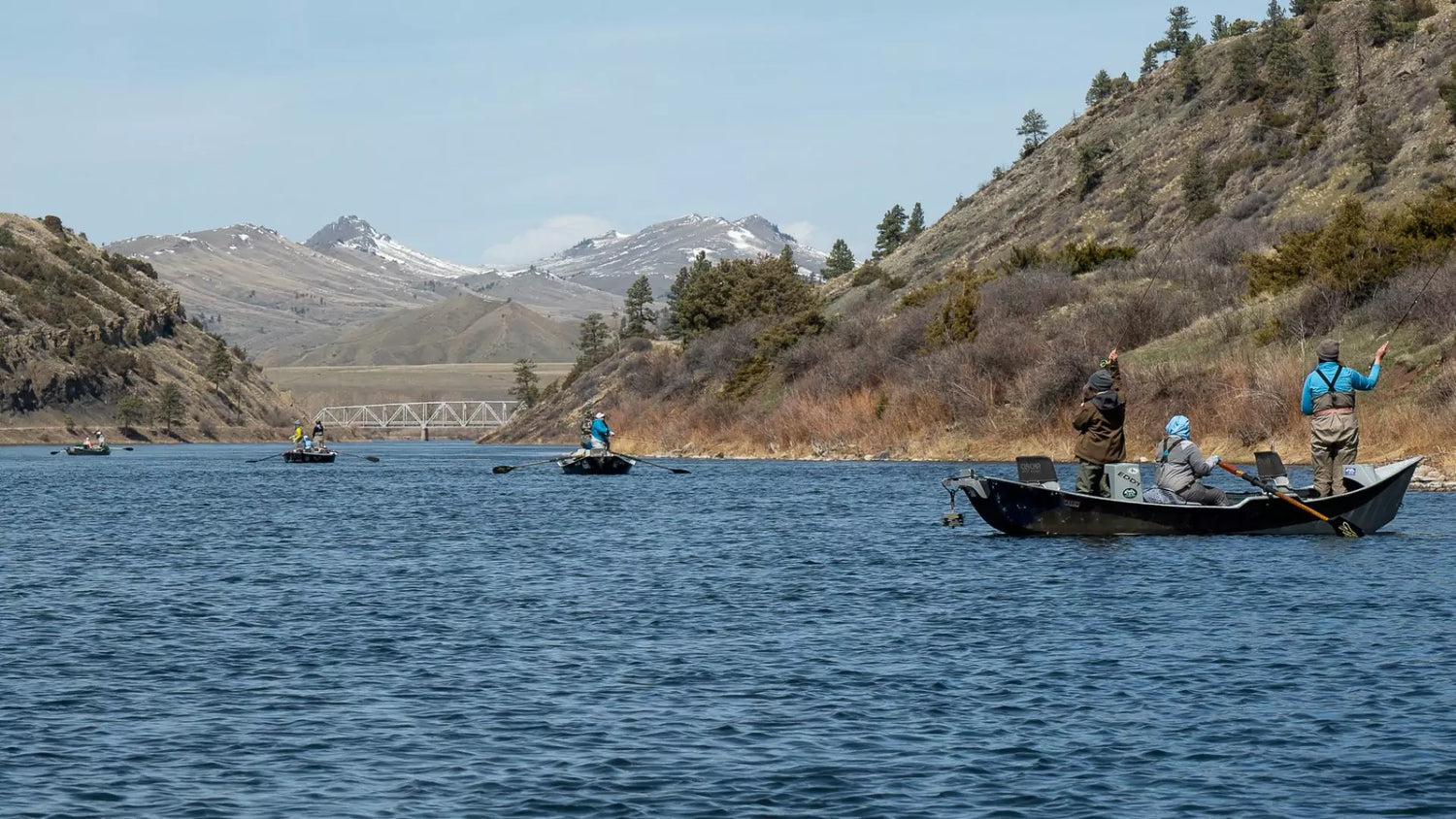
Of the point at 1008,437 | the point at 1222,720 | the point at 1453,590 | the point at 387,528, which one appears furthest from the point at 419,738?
the point at 1008,437

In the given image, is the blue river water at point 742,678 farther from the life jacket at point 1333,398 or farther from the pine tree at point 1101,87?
the pine tree at point 1101,87

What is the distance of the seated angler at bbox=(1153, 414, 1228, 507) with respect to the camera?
34875 mm

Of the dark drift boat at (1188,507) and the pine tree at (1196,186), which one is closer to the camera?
the dark drift boat at (1188,507)

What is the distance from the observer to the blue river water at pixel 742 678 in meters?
15.3

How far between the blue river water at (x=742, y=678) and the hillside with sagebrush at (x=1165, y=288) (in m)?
30.4

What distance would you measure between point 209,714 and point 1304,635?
44.8ft

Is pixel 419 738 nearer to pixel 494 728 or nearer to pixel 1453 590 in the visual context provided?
pixel 494 728

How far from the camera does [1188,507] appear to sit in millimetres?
35531

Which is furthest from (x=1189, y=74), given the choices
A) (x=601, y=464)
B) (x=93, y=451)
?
(x=93, y=451)

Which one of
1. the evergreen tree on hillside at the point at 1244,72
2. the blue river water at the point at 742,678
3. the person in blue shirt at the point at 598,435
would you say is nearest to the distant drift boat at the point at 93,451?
the person in blue shirt at the point at 598,435

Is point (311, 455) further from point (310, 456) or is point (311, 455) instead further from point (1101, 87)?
point (1101, 87)

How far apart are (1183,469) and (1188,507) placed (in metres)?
0.79

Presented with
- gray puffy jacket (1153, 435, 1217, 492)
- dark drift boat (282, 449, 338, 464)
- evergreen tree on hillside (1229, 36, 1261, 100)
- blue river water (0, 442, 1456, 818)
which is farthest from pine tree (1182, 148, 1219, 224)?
gray puffy jacket (1153, 435, 1217, 492)

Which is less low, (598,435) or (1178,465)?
(598,435)
